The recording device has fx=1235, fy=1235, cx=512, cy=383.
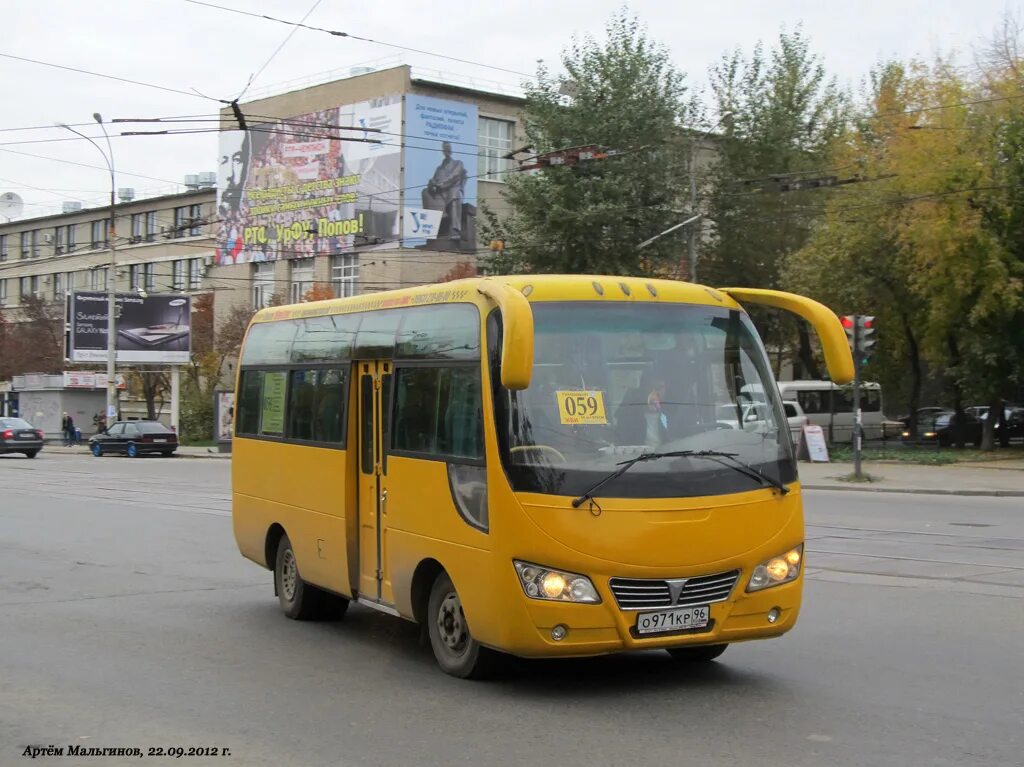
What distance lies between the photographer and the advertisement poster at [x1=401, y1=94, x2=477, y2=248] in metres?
60.7

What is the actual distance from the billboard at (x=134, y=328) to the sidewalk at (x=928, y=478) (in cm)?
3354

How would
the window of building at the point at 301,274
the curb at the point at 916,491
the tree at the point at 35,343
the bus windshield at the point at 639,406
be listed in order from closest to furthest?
the bus windshield at the point at 639,406
the curb at the point at 916,491
the window of building at the point at 301,274
the tree at the point at 35,343

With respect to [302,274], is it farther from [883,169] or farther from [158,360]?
[883,169]

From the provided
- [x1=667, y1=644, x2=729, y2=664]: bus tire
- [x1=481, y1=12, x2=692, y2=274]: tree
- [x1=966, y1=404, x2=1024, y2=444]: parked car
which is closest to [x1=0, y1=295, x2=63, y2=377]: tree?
[x1=481, y1=12, x2=692, y2=274]: tree

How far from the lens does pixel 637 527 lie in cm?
672

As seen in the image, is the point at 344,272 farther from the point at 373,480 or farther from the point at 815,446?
the point at 373,480

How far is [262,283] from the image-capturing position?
70.9 metres

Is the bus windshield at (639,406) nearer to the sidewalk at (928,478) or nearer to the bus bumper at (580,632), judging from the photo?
the bus bumper at (580,632)

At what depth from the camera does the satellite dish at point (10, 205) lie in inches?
2045

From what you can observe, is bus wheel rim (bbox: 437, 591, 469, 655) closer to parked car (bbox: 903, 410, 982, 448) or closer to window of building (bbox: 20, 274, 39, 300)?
parked car (bbox: 903, 410, 982, 448)

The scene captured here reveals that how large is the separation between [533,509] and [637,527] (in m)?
0.57

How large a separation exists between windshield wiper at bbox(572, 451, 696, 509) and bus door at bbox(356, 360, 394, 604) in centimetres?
205

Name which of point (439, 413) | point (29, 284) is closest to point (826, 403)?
point (439, 413)

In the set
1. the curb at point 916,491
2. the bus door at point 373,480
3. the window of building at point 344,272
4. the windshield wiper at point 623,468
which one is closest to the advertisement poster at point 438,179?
the window of building at point 344,272
